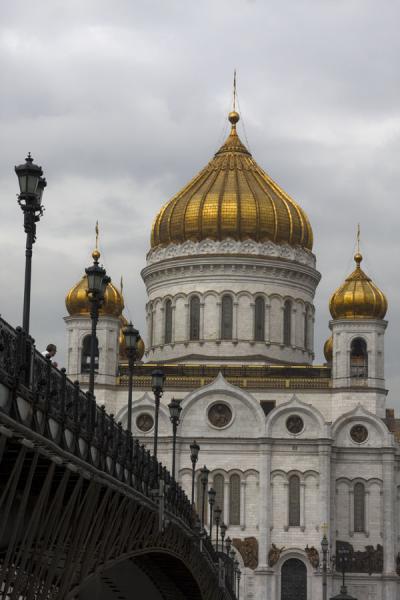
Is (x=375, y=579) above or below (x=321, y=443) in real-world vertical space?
below

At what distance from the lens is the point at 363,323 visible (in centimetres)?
7706

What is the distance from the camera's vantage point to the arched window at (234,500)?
73438mm

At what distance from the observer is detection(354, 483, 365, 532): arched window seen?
241ft

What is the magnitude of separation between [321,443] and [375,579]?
717 centimetres

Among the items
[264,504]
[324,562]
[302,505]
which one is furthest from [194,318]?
[324,562]

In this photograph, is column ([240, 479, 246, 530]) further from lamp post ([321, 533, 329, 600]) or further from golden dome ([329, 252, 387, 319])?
golden dome ([329, 252, 387, 319])

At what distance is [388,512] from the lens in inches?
2879

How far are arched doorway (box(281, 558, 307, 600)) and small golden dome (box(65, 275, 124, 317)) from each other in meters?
16.3

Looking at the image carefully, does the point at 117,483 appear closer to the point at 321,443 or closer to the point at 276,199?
the point at 321,443

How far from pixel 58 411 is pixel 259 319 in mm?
61857

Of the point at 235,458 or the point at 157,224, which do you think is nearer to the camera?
the point at 235,458

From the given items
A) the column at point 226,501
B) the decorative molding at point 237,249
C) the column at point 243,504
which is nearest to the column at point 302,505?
the column at point 243,504

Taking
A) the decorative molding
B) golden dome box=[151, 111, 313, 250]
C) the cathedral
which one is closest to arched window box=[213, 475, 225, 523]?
the cathedral

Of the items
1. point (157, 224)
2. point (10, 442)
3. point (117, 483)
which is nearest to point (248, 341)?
point (157, 224)
